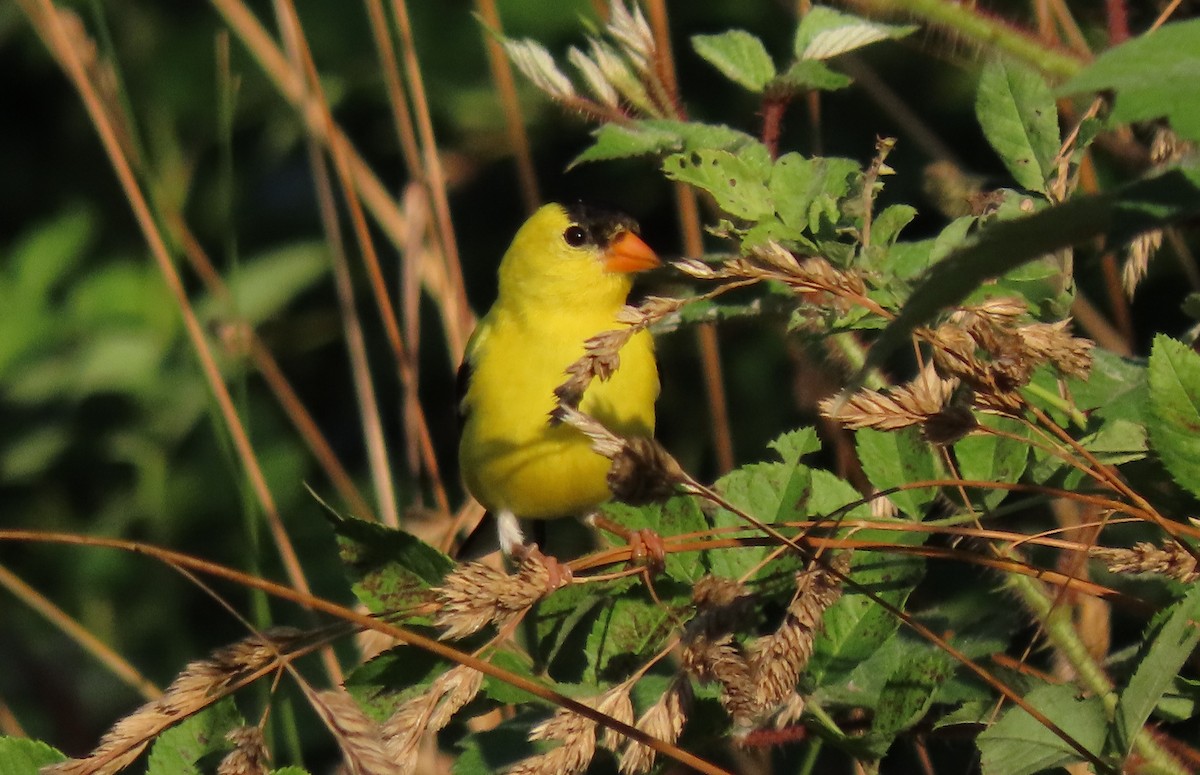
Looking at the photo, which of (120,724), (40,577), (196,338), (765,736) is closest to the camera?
(120,724)

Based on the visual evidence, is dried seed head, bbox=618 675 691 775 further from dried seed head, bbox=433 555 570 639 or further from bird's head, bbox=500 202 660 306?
bird's head, bbox=500 202 660 306

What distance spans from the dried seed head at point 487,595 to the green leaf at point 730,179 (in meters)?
0.40

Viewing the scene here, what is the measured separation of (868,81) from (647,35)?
943mm

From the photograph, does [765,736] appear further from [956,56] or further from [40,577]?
[40,577]

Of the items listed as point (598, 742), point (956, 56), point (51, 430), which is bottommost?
point (51, 430)

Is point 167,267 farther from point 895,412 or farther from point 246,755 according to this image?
point 895,412

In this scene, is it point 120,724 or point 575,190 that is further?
point 575,190

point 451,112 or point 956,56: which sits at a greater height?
point 956,56

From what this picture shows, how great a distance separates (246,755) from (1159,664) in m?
0.73

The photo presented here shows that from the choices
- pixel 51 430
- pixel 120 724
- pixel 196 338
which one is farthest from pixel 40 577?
pixel 120 724

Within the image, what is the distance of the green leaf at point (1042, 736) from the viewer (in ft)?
3.94

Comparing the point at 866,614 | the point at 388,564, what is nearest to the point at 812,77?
the point at 866,614

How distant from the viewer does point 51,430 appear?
12.0ft

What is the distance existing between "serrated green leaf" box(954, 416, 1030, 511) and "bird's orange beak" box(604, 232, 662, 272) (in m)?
1.42
